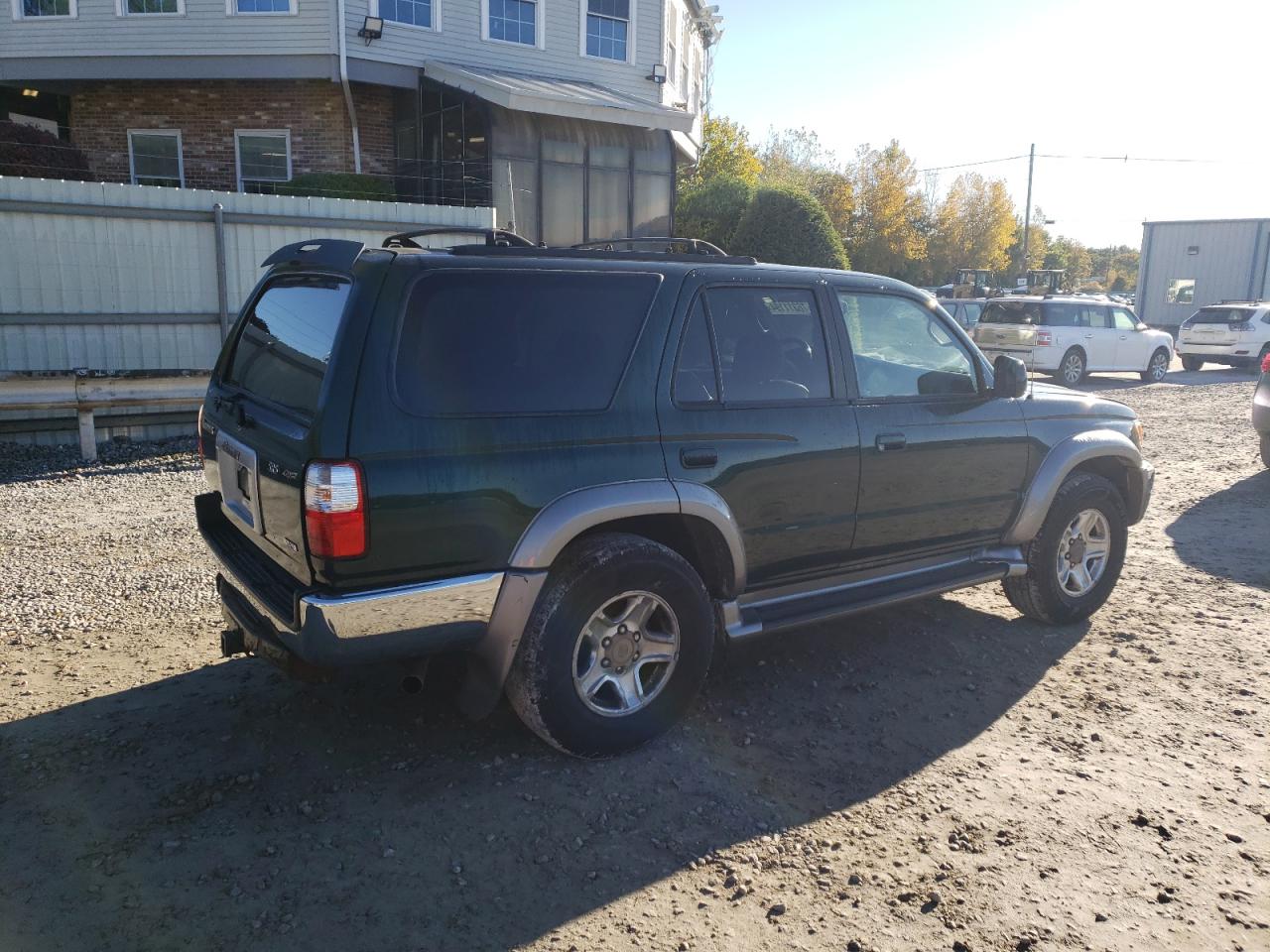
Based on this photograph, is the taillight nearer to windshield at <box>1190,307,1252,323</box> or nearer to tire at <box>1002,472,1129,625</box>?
tire at <box>1002,472,1129,625</box>

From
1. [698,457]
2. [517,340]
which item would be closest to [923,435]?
[698,457]

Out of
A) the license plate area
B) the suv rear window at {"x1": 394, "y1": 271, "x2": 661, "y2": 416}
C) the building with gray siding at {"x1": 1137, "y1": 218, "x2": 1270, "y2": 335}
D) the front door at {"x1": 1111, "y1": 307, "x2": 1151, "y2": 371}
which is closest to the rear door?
the license plate area

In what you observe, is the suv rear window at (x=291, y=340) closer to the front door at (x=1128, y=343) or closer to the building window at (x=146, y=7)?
the building window at (x=146, y=7)

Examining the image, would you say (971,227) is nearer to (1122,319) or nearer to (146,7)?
(1122,319)

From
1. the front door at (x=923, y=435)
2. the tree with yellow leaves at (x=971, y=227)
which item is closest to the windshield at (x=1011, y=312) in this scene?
the front door at (x=923, y=435)

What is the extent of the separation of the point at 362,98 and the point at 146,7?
3.71m

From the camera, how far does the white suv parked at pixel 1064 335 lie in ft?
58.1

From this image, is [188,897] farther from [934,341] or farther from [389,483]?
[934,341]

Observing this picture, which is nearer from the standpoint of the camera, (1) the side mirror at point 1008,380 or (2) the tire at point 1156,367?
(1) the side mirror at point 1008,380

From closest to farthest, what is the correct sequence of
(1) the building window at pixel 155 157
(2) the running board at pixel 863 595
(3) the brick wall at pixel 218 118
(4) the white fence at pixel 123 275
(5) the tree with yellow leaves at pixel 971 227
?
1. (2) the running board at pixel 863 595
2. (4) the white fence at pixel 123 275
3. (3) the brick wall at pixel 218 118
4. (1) the building window at pixel 155 157
5. (5) the tree with yellow leaves at pixel 971 227

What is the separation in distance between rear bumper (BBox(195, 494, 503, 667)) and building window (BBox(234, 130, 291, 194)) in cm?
1580

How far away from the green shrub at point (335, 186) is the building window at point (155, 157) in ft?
8.54

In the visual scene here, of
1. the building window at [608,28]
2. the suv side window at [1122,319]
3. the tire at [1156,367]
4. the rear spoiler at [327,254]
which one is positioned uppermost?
the building window at [608,28]

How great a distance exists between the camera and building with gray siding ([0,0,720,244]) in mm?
16406
